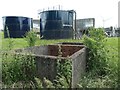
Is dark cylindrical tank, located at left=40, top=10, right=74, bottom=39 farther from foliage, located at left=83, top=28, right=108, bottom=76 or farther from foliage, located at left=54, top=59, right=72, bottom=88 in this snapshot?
foliage, located at left=54, top=59, right=72, bottom=88

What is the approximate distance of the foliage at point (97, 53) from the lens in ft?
21.6

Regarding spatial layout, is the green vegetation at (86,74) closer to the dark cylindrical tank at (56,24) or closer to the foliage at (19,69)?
the foliage at (19,69)

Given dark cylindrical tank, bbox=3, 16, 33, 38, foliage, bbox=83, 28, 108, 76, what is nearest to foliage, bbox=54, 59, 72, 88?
foliage, bbox=83, 28, 108, 76

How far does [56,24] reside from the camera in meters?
25.0

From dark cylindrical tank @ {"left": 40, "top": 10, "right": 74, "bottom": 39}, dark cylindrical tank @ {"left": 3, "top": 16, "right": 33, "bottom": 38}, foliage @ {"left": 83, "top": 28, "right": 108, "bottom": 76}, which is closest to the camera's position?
foliage @ {"left": 83, "top": 28, "right": 108, "bottom": 76}

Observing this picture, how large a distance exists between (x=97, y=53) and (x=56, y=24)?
60.6ft

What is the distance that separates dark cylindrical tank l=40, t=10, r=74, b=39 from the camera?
24.7m

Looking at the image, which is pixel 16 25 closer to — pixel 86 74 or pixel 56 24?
pixel 56 24

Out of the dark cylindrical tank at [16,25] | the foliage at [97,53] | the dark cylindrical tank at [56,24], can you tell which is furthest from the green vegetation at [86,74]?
the dark cylindrical tank at [16,25]

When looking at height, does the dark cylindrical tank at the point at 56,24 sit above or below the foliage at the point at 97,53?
above

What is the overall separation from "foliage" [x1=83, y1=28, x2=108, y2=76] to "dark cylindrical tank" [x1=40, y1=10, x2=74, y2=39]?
17466 millimetres

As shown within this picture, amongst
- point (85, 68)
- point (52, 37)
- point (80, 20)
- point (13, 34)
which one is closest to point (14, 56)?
point (85, 68)

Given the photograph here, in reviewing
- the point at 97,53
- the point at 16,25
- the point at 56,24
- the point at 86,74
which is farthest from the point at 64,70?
the point at 16,25

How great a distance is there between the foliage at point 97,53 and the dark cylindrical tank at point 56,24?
57.3ft
